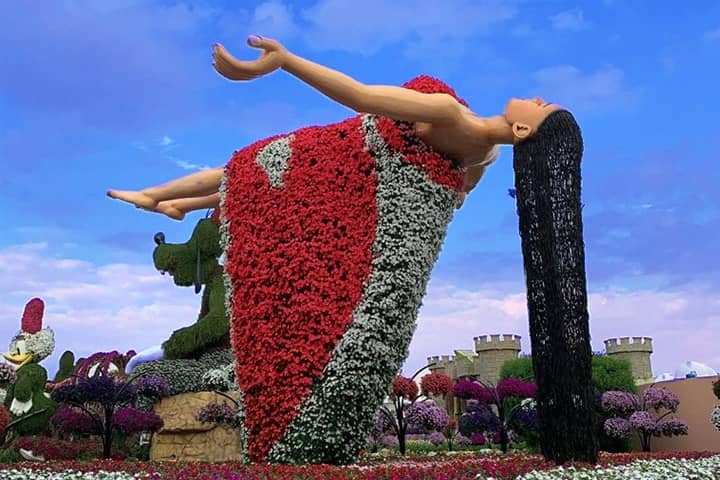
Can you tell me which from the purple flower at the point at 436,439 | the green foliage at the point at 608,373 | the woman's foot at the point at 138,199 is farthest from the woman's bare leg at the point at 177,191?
the green foliage at the point at 608,373

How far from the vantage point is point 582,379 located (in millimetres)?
6219

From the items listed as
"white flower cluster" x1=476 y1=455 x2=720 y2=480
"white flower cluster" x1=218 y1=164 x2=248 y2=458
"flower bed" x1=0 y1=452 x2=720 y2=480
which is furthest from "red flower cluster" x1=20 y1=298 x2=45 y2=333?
"white flower cluster" x1=476 y1=455 x2=720 y2=480

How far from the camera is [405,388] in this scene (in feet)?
35.0

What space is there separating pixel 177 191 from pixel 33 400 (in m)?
6.55

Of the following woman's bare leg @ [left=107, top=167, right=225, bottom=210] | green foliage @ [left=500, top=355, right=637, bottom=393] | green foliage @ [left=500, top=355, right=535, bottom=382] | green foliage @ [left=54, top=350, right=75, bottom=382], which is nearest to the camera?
woman's bare leg @ [left=107, top=167, right=225, bottom=210]

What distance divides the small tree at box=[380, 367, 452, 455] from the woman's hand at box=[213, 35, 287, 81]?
15.6ft

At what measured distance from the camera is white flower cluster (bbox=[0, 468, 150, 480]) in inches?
239

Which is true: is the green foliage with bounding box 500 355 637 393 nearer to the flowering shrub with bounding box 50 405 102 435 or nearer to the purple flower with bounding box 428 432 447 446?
the purple flower with bounding box 428 432 447 446

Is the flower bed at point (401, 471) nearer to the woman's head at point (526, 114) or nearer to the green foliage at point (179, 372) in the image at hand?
the woman's head at point (526, 114)

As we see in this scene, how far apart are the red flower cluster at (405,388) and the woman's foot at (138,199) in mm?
4186

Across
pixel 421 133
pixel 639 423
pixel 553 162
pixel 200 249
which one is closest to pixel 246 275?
pixel 421 133

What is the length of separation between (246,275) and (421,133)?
226 cm

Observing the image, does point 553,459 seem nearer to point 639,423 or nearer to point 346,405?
point 346,405

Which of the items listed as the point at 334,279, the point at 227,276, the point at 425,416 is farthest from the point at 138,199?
the point at 425,416
